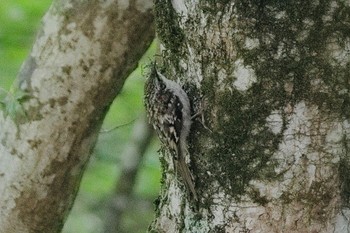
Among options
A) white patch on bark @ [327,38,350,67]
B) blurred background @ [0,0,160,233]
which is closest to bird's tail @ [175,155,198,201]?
white patch on bark @ [327,38,350,67]

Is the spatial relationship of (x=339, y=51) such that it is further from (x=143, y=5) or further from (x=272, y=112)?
(x=143, y=5)

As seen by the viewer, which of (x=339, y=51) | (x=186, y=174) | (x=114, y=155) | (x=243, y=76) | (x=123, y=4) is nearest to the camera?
(x=339, y=51)

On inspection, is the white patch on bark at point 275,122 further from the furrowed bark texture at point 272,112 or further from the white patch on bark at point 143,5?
the white patch on bark at point 143,5

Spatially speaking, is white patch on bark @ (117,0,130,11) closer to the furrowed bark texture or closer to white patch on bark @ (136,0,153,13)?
white patch on bark @ (136,0,153,13)

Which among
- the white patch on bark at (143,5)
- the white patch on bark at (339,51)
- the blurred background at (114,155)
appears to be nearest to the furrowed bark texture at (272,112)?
the white patch on bark at (339,51)

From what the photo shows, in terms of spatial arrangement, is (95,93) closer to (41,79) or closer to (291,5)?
(41,79)

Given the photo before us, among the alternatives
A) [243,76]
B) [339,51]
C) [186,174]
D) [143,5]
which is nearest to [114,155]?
[143,5]
